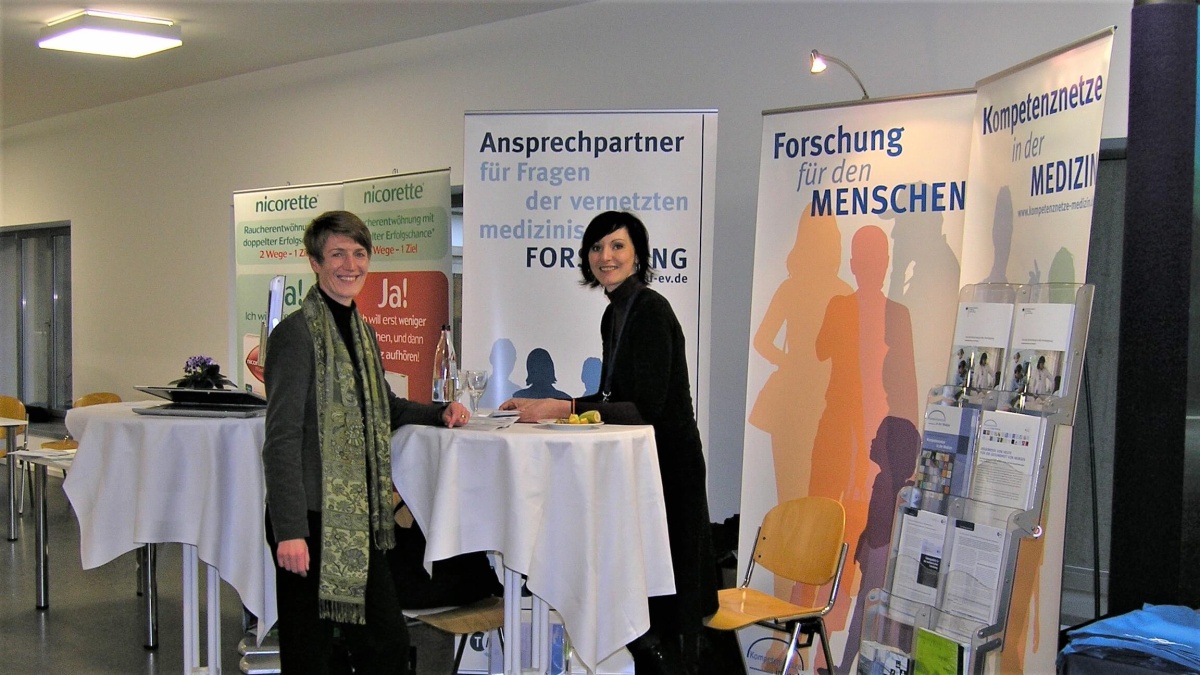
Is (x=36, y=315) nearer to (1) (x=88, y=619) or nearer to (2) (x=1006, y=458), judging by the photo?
(1) (x=88, y=619)

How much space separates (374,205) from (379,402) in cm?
340

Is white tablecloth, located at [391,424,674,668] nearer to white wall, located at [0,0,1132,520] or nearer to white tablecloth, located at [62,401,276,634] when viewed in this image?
white tablecloth, located at [62,401,276,634]

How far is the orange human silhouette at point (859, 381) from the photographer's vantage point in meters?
4.04

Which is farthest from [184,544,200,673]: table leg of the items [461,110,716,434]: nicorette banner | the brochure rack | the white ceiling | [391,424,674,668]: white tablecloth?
the white ceiling

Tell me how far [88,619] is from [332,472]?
122 inches

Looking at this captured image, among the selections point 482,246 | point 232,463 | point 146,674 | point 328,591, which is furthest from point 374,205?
point 328,591

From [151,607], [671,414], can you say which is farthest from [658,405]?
[151,607]

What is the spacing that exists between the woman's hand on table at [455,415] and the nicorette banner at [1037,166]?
1.90m

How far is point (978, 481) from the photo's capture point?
10.4 feet

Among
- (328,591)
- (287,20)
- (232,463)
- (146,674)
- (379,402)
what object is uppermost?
(287,20)

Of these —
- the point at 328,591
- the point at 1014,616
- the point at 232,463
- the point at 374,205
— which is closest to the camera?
the point at 328,591

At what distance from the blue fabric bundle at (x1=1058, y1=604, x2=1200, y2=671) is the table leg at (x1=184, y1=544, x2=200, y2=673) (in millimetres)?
2485

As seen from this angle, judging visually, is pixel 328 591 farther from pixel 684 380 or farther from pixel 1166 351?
pixel 1166 351

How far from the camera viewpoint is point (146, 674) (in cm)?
415
